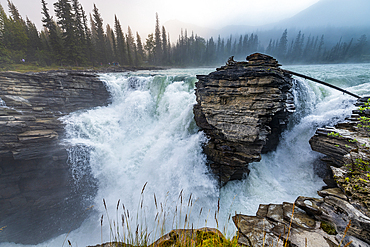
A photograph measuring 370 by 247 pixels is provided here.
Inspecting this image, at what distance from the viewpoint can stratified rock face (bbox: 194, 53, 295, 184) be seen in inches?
239

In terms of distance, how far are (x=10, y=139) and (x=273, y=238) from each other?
1356 centimetres

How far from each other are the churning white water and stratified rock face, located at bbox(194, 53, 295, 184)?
41.0 inches

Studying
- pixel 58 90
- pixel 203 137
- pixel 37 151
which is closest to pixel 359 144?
pixel 203 137

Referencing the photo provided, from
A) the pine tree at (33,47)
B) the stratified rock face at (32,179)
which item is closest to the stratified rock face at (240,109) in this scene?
the stratified rock face at (32,179)

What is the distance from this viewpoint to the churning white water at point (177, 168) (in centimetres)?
702

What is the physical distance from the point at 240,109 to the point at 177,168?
16.2 ft

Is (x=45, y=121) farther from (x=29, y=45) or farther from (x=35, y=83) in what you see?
(x=29, y=45)

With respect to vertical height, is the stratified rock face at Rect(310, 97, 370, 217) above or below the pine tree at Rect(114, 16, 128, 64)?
below

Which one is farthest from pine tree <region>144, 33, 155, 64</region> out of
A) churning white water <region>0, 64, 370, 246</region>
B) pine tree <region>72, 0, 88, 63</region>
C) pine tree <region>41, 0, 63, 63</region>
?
churning white water <region>0, 64, 370, 246</region>

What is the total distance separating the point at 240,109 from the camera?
6.64m

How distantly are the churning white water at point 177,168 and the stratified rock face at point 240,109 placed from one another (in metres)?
1.04

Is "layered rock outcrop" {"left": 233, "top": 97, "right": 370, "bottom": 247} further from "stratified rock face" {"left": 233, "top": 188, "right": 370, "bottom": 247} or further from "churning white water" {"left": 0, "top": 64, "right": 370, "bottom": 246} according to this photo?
"churning white water" {"left": 0, "top": 64, "right": 370, "bottom": 246}

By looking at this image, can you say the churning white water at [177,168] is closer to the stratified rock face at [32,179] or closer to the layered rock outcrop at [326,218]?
the stratified rock face at [32,179]

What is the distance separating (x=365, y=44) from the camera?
45688 millimetres
